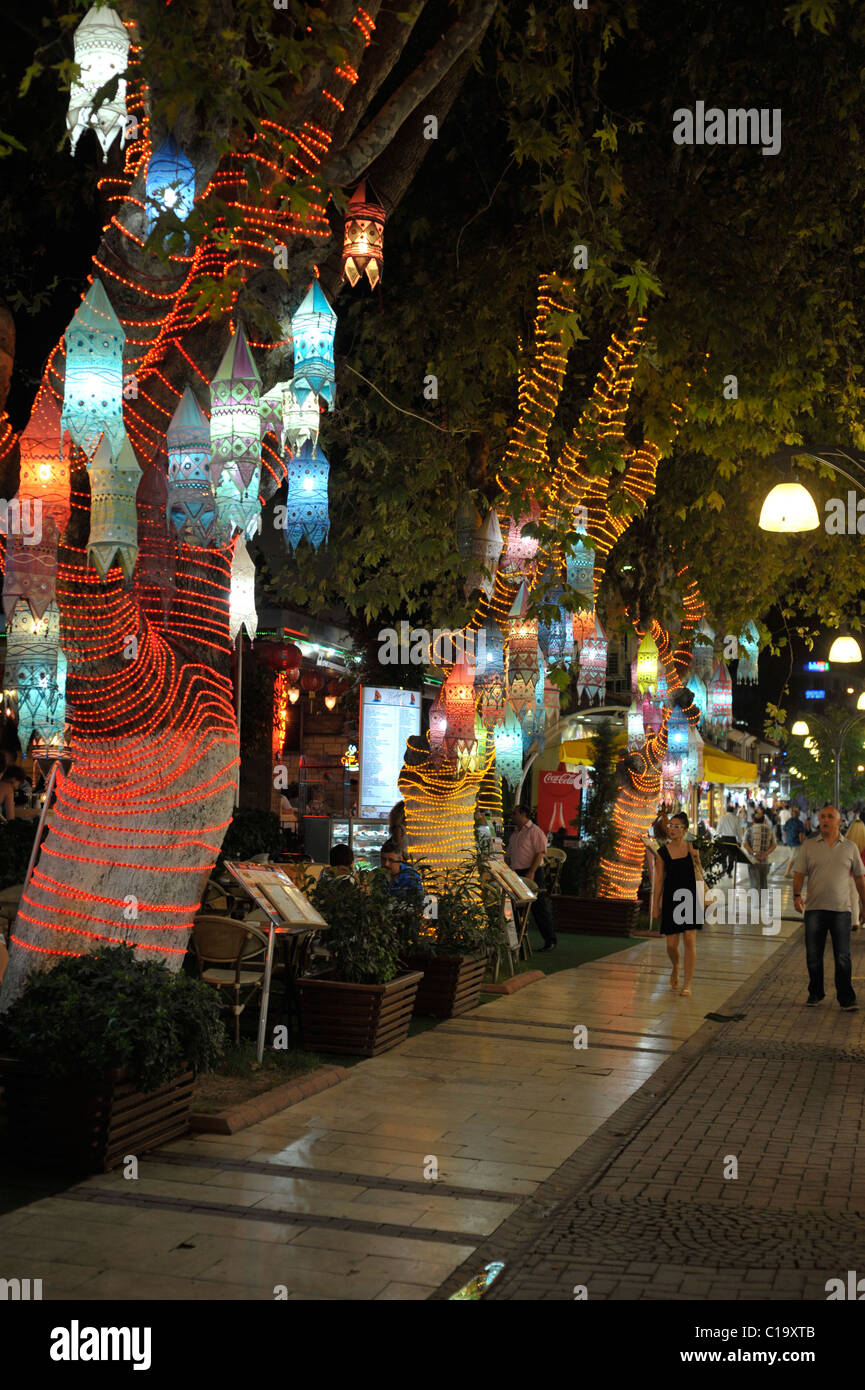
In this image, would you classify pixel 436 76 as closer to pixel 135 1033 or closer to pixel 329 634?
pixel 135 1033

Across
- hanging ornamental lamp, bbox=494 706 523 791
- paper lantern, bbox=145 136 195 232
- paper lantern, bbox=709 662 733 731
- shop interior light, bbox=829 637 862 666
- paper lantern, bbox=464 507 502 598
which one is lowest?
hanging ornamental lamp, bbox=494 706 523 791

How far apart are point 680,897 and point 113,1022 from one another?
27.3 feet

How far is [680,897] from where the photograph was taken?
44.5ft

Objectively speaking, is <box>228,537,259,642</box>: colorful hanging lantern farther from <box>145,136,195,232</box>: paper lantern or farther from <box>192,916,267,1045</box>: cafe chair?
<box>145,136,195,232</box>: paper lantern

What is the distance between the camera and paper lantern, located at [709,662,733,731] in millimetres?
22750

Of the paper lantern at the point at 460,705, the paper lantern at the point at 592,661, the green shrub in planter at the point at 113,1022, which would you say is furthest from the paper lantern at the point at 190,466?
the paper lantern at the point at 592,661

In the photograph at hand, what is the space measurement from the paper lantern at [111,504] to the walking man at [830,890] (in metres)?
8.09

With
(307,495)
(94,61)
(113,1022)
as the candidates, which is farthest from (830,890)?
(94,61)

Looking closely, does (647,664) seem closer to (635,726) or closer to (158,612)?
(635,726)

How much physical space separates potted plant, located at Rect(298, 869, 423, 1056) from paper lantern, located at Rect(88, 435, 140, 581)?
383cm

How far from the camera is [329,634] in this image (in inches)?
926

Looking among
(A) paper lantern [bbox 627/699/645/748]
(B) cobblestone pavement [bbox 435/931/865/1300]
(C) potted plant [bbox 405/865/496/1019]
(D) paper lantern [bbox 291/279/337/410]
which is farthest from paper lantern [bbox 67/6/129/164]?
(A) paper lantern [bbox 627/699/645/748]

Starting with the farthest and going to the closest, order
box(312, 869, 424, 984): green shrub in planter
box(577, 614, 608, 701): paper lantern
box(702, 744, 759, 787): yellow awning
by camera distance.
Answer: box(702, 744, 759, 787): yellow awning
box(577, 614, 608, 701): paper lantern
box(312, 869, 424, 984): green shrub in planter

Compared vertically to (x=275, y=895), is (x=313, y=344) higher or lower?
higher
